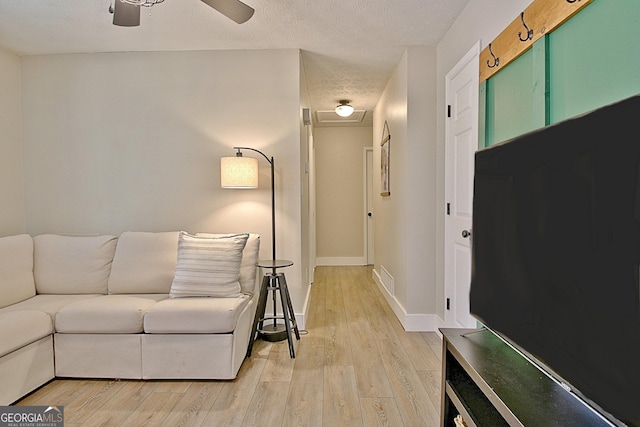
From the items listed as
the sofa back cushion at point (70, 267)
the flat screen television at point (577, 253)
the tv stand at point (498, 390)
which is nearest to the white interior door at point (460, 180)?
the tv stand at point (498, 390)

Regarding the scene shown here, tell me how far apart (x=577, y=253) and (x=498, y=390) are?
0.52 m

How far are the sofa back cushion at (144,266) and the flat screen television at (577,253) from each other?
2.32 metres

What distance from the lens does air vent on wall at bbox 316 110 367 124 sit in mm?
5508

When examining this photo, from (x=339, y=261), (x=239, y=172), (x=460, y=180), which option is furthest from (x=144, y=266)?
(x=339, y=261)

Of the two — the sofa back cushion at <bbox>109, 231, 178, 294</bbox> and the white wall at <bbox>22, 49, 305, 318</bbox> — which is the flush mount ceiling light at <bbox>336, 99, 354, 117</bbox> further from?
the sofa back cushion at <bbox>109, 231, 178, 294</bbox>

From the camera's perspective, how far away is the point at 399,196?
358 centimetres

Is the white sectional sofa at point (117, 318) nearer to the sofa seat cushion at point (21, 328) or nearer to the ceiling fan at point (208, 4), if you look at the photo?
the sofa seat cushion at point (21, 328)

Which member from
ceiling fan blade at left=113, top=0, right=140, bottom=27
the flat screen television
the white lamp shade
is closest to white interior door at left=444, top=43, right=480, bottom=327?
the flat screen television

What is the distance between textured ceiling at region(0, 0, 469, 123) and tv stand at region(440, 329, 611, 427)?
2179 millimetres

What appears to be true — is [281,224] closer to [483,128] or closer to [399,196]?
[399,196]

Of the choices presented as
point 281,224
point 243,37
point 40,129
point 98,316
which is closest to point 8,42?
point 40,129

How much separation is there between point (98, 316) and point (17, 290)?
805 millimetres

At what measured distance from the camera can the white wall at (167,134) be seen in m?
3.23

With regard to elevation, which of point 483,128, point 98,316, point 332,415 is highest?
point 483,128
